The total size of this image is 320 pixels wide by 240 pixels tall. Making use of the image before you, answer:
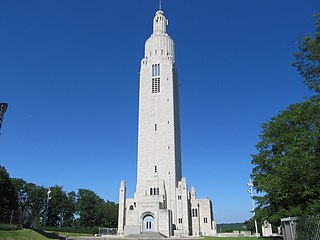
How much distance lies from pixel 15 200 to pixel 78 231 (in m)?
13.5

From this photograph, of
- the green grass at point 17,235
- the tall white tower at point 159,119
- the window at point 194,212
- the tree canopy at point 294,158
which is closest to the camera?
the tree canopy at point 294,158

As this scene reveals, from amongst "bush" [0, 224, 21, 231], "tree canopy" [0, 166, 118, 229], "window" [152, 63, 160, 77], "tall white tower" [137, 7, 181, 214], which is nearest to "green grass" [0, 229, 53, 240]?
"bush" [0, 224, 21, 231]

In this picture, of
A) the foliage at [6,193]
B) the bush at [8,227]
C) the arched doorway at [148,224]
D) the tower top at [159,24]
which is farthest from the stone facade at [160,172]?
the bush at [8,227]

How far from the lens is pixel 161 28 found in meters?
66.4

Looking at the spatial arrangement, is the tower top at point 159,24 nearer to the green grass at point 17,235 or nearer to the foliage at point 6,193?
the foliage at point 6,193

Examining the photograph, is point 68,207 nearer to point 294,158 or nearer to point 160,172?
point 160,172

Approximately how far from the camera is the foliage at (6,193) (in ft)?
166

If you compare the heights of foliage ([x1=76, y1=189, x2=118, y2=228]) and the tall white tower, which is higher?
the tall white tower

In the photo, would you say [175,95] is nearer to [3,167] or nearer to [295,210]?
[3,167]

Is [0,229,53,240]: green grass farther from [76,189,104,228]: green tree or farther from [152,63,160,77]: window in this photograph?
[76,189,104,228]: green tree

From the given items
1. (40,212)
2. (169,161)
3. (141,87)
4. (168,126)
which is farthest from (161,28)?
(40,212)

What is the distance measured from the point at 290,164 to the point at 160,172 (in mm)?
39458

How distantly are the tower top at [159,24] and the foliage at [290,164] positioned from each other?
4580 cm

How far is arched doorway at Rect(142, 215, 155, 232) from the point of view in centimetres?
4454
